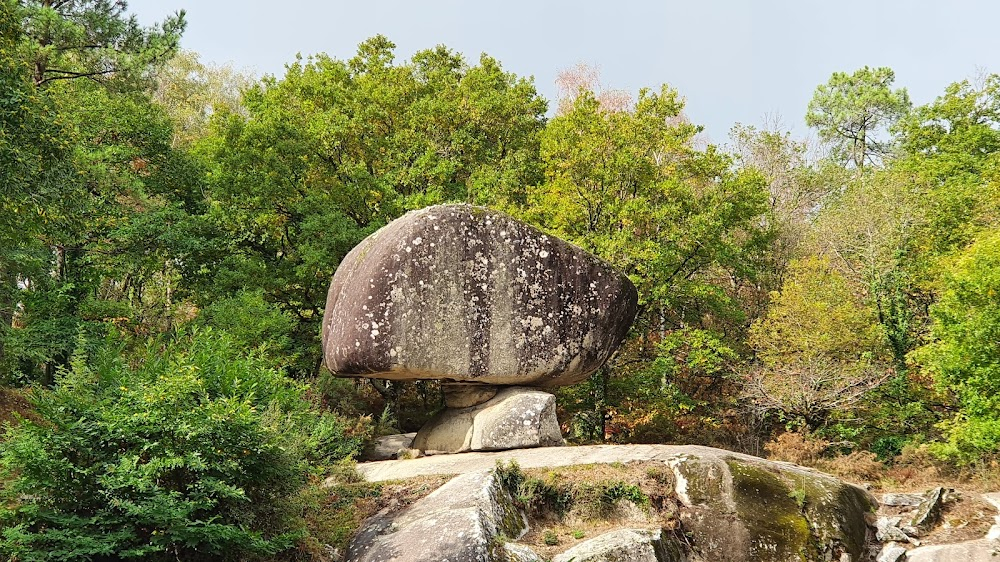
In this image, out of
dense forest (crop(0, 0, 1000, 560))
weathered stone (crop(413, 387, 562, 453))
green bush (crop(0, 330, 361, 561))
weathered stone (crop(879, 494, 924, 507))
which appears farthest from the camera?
weathered stone (crop(413, 387, 562, 453))

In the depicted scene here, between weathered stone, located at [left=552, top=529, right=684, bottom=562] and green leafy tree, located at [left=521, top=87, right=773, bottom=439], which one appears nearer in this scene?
weathered stone, located at [left=552, top=529, right=684, bottom=562]

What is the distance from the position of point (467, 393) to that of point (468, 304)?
7.36 ft

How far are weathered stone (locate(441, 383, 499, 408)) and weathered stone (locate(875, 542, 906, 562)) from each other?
23.8 ft

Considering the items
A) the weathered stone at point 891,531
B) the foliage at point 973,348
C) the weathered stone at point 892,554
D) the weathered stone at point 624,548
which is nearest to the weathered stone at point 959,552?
the weathered stone at point 892,554

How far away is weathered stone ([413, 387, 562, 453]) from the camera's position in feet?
39.9

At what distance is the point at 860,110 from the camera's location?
A: 35125 millimetres

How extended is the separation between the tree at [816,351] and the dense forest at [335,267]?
9cm

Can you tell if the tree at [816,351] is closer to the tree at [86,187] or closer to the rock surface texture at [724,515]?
the rock surface texture at [724,515]

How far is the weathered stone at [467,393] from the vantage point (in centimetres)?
1338

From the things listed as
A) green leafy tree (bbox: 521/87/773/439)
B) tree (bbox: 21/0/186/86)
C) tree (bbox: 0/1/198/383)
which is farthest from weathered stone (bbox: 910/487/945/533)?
tree (bbox: 21/0/186/86)

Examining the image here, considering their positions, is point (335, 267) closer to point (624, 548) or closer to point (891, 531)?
point (624, 548)

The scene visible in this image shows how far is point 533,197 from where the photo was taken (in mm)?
18719

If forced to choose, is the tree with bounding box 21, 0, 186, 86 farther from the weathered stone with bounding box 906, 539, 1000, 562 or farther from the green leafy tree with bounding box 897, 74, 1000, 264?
the green leafy tree with bounding box 897, 74, 1000, 264

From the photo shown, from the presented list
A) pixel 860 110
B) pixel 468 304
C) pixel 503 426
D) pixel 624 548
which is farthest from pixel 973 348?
pixel 860 110
